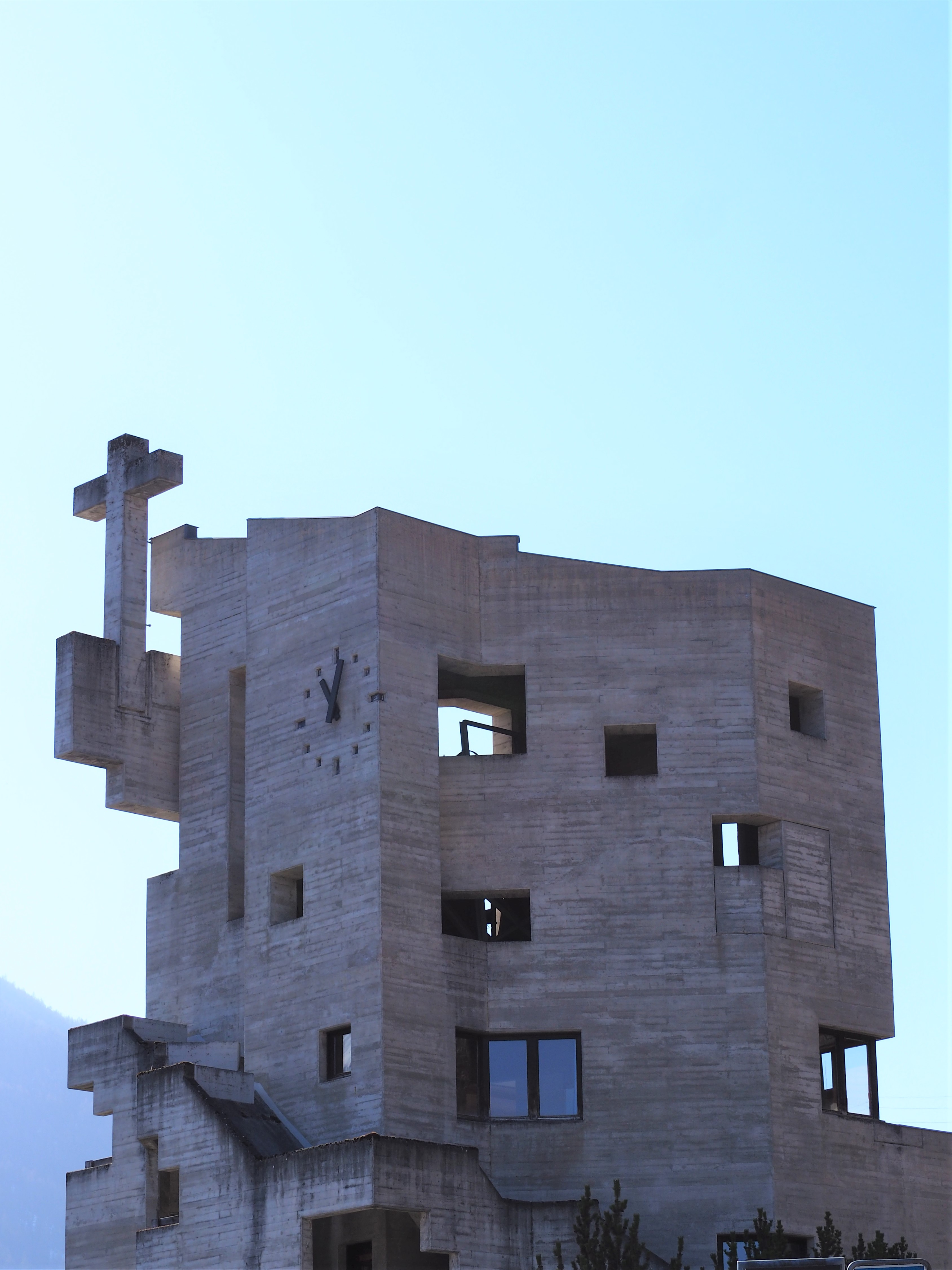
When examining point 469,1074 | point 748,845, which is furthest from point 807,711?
point 469,1074

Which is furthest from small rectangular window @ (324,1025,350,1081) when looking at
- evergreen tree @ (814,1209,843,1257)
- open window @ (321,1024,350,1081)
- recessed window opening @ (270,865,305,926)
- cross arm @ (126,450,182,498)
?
cross arm @ (126,450,182,498)

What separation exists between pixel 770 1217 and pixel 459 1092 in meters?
6.63

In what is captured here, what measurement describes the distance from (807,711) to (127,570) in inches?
638

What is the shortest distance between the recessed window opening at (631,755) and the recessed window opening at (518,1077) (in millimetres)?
6511

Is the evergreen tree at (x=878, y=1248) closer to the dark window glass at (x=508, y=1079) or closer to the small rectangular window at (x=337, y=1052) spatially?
the dark window glass at (x=508, y=1079)

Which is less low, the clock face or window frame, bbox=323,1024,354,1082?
the clock face

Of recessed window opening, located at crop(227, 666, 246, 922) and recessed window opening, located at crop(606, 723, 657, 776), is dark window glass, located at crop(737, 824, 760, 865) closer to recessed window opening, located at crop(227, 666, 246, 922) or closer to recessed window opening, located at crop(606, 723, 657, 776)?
recessed window opening, located at crop(606, 723, 657, 776)

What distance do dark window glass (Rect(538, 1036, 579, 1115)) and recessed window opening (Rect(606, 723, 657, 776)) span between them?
6406 millimetres

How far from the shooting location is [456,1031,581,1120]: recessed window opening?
41250 mm

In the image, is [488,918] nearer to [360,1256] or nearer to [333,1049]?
[333,1049]

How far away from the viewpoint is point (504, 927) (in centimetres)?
4434

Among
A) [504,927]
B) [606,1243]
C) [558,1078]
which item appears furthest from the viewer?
[504,927]

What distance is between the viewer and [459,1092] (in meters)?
41.2

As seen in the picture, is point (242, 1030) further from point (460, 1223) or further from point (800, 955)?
point (800, 955)
